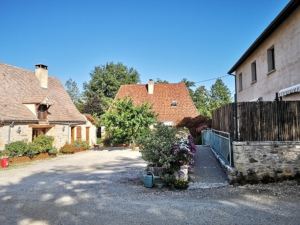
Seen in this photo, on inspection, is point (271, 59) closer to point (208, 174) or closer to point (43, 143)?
point (208, 174)

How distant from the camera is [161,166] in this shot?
11094mm

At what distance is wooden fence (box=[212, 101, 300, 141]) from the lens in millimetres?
10211

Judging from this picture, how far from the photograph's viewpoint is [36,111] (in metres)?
23.2

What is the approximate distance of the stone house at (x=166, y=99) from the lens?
111 ft

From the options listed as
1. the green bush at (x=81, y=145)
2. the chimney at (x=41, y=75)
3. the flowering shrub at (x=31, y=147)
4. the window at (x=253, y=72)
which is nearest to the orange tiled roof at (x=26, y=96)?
the chimney at (x=41, y=75)

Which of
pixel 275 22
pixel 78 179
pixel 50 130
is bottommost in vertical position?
pixel 78 179

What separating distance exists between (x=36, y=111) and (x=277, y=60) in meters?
17.2

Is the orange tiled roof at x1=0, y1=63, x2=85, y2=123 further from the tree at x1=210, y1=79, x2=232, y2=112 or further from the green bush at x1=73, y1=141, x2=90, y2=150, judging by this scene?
the tree at x1=210, y1=79, x2=232, y2=112

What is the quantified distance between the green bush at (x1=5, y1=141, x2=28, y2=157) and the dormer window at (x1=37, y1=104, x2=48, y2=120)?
13.7 feet

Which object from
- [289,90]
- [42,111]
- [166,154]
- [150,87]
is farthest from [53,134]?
[289,90]

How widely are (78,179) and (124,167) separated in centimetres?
365

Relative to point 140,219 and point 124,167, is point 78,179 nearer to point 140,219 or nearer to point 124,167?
point 124,167

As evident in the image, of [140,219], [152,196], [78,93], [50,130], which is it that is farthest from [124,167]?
[78,93]

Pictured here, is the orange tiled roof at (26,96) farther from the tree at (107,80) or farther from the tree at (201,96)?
the tree at (201,96)
